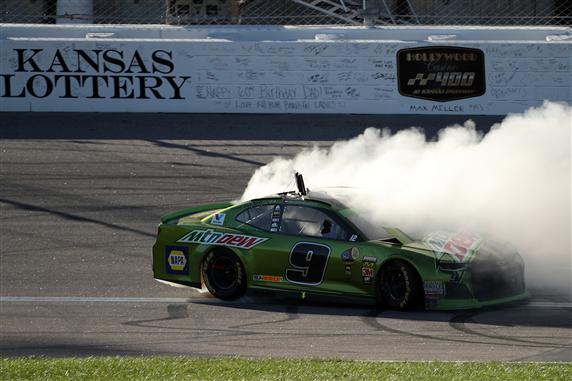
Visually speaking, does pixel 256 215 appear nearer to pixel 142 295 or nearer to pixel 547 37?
pixel 142 295

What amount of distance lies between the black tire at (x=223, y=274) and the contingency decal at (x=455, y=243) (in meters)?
2.03

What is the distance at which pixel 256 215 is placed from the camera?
40.9ft

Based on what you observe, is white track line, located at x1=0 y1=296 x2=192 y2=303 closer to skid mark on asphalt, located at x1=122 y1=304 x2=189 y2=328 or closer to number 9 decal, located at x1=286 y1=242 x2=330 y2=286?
skid mark on asphalt, located at x1=122 y1=304 x2=189 y2=328

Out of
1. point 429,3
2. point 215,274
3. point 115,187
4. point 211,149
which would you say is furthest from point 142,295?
point 429,3

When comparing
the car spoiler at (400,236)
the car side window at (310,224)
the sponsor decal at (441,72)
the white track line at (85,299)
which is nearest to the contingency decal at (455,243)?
the car spoiler at (400,236)

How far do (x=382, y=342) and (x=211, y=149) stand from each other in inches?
330

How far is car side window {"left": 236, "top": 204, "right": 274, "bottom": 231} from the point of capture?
487 inches

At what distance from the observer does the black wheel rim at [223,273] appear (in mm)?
12414

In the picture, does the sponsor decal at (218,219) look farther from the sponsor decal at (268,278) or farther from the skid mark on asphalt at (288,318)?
the skid mark on asphalt at (288,318)

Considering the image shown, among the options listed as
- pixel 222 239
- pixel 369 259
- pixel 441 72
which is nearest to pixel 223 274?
pixel 222 239

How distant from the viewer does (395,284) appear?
459 inches

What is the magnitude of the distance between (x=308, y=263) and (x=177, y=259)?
155 cm

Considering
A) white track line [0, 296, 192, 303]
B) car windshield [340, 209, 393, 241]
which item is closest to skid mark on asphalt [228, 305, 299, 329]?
car windshield [340, 209, 393, 241]

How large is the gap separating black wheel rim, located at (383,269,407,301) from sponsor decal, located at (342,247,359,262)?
36 centimetres
